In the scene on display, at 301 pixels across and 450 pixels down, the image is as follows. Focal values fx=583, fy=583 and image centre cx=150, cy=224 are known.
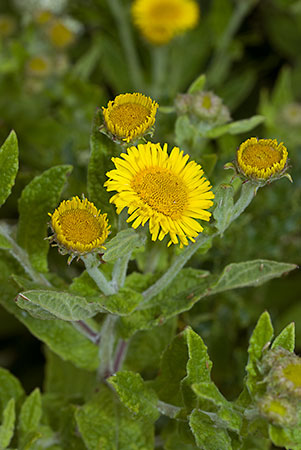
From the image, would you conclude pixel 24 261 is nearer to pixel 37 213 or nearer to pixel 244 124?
pixel 37 213

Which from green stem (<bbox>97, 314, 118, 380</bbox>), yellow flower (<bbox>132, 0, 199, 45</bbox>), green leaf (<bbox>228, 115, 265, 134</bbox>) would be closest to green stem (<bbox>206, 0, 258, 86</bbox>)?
yellow flower (<bbox>132, 0, 199, 45</bbox>)

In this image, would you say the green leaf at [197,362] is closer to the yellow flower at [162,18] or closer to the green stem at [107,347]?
the green stem at [107,347]

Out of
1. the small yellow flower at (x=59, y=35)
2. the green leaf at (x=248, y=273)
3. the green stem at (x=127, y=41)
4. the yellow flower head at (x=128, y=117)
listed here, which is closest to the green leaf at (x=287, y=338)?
the green leaf at (x=248, y=273)

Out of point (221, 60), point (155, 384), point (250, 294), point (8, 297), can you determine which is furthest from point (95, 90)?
point (155, 384)

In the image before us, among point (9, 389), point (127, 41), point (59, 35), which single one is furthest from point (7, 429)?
point (127, 41)

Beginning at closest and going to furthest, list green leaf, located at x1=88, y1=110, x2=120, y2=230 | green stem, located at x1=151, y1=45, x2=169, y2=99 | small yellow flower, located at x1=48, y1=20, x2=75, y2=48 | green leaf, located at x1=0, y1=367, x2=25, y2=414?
green leaf, located at x1=88, y1=110, x2=120, y2=230
green leaf, located at x1=0, y1=367, x2=25, y2=414
small yellow flower, located at x1=48, y1=20, x2=75, y2=48
green stem, located at x1=151, y1=45, x2=169, y2=99

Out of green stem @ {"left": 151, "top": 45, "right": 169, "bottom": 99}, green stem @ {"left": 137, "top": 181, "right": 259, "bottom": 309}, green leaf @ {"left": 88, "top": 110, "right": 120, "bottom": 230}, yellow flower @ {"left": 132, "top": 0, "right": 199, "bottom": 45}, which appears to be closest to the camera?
green stem @ {"left": 137, "top": 181, "right": 259, "bottom": 309}

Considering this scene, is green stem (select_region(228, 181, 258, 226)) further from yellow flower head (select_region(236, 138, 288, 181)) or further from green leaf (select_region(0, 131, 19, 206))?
green leaf (select_region(0, 131, 19, 206))
